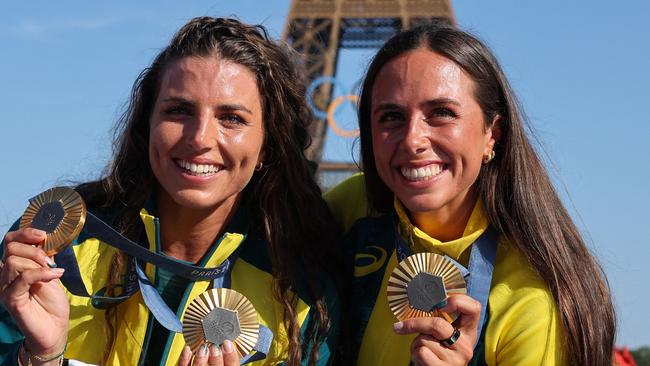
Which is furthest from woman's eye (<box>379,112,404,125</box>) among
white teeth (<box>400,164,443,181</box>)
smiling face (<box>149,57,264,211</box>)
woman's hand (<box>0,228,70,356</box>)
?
woman's hand (<box>0,228,70,356</box>)

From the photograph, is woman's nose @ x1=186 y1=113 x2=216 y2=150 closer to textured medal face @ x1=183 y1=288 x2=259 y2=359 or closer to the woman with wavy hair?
the woman with wavy hair

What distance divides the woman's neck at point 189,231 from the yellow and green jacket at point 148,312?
97 millimetres

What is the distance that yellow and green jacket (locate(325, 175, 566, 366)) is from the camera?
4.62m

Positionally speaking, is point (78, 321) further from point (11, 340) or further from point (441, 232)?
point (441, 232)

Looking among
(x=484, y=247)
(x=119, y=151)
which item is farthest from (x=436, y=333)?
(x=119, y=151)

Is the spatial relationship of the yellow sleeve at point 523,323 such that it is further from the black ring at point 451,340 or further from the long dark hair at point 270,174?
the long dark hair at point 270,174

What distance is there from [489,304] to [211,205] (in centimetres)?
144

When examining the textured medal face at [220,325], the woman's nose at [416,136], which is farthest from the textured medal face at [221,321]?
the woman's nose at [416,136]

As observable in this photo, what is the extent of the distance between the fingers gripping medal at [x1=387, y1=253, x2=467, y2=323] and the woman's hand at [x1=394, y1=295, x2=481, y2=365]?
56 mm

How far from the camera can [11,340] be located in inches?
182

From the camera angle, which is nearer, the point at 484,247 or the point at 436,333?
the point at 436,333

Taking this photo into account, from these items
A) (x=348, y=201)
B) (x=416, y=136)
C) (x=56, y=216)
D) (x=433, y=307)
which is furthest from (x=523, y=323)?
(x=56, y=216)

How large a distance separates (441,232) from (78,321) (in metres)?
1.84

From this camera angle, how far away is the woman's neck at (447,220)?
16.6ft
